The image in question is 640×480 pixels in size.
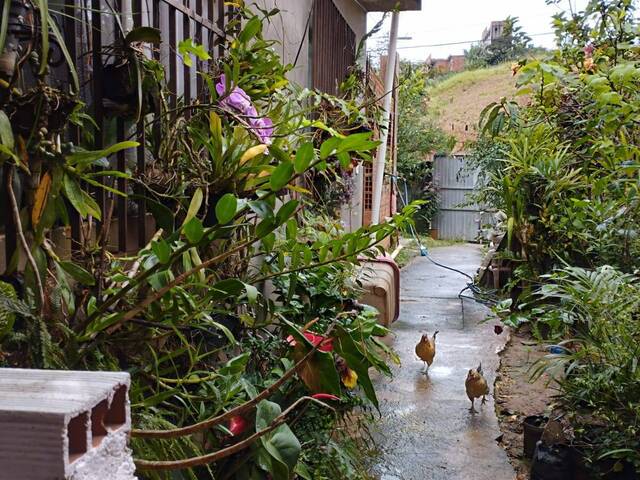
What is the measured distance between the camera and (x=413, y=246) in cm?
1173

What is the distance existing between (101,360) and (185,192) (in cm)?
73

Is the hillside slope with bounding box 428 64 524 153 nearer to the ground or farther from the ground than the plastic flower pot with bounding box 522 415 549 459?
farther from the ground

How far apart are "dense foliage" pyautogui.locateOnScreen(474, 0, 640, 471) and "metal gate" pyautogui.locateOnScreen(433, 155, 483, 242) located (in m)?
8.30

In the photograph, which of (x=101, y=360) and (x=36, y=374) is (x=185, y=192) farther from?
(x=36, y=374)

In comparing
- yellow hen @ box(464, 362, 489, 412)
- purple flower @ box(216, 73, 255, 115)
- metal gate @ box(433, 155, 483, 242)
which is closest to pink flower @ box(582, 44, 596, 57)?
yellow hen @ box(464, 362, 489, 412)

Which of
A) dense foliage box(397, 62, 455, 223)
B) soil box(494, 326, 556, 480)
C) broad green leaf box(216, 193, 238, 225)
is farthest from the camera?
dense foliage box(397, 62, 455, 223)

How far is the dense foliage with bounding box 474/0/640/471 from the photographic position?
255cm

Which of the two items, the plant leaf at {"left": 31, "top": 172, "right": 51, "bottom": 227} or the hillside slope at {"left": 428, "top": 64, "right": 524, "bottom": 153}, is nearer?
the plant leaf at {"left": 31, "top": 172, "right": 51, "bottom": 227}

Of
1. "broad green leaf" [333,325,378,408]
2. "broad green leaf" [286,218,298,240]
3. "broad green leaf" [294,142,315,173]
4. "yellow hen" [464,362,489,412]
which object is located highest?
"broad green leaf" [294,142,315,173]

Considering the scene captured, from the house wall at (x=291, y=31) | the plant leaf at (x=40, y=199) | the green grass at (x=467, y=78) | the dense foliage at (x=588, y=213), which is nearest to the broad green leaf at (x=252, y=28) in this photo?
the house wall at (x=291, y=31)

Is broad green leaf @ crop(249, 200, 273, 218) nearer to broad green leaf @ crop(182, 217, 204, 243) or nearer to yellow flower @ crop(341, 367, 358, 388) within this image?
broad green leaf @ crop(182, 217, 204, 243)

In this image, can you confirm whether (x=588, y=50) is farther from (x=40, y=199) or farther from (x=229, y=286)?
(x=40, y=199)

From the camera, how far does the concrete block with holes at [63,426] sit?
1.70 ft

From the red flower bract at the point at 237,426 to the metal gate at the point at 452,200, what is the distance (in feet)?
41.9
